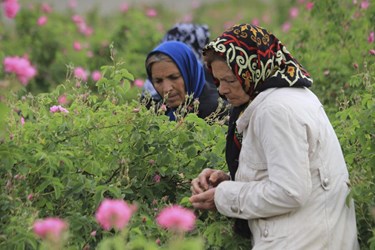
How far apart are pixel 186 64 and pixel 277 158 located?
2152 mm

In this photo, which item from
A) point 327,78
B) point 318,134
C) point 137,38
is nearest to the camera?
point 318,134

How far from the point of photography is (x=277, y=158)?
307cm

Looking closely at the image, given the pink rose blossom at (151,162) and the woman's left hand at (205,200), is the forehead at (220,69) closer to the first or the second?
the woman's left hand at (205,200)

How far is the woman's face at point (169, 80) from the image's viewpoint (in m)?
5.00

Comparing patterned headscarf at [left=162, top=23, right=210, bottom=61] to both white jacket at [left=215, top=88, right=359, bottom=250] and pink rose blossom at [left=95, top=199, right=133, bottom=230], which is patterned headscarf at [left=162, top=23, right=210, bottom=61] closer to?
white jacket at [left=215, top=88, right=359, bottom=250]

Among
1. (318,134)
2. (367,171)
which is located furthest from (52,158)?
(367,171)

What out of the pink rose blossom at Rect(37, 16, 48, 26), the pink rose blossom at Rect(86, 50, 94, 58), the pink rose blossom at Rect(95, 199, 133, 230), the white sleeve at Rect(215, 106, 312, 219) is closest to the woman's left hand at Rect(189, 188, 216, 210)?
the white sleeve at Rect(215, 106, 312, 219)

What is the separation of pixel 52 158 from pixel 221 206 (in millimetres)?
605

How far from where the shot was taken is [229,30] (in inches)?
133

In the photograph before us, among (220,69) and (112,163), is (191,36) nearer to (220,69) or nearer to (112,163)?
(112,163)

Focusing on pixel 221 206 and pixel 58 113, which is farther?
pixel 58 113

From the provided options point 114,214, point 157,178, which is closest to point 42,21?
point 157,178

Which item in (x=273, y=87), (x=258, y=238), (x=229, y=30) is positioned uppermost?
(x=229, y=30)

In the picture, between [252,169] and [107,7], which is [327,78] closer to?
[252,169]
